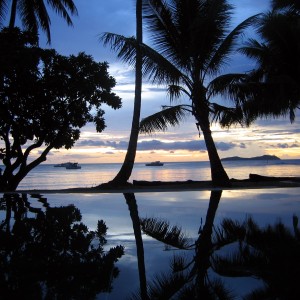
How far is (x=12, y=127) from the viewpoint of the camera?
627 inches

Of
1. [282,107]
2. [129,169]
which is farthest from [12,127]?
[282,107]

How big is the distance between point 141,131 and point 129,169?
178 centimetres

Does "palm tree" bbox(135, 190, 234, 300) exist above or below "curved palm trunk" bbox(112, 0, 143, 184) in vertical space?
below

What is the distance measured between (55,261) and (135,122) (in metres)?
11.7

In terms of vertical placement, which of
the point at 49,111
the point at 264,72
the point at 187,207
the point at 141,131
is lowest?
the point at 187,207

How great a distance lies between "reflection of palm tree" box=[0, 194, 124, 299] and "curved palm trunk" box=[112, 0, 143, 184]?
860 cm

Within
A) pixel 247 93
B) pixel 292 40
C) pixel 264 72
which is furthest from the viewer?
pixel 264 72

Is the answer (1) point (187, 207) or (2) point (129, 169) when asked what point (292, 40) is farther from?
(1) point (187, 207)

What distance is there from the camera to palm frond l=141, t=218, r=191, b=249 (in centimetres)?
520

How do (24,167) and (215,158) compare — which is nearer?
(215,158)

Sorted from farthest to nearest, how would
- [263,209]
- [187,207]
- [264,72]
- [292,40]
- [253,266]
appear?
[264,72] → [292,40] → [187,207] → [263,209] → [253,266]

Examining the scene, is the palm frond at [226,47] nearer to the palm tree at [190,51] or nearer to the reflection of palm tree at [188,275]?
the palm tree at [190,51]

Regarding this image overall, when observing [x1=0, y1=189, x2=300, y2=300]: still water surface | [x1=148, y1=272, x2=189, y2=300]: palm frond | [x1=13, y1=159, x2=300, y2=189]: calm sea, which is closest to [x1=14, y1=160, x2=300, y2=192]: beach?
[x1=13, y1=159, x2=300, y2=189]: calm sea

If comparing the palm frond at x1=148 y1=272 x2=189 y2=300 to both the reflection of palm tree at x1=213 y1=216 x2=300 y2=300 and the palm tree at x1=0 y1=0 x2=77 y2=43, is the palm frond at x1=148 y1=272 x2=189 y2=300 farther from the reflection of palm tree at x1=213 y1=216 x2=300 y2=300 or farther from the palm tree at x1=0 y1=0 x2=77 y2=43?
the palm tree at x1=0 y1=0 x2=77 y2=43
